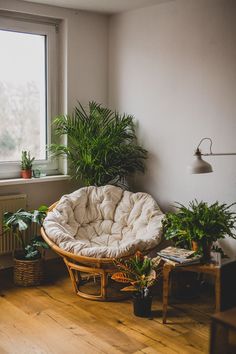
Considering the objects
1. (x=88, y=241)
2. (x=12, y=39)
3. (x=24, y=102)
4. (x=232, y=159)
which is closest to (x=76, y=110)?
(x=24, y=102)

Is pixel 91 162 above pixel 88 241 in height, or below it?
above

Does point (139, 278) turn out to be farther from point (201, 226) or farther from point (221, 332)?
point (221, 332)

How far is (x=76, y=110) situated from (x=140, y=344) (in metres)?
2.45

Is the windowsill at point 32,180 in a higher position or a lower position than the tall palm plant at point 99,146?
lower

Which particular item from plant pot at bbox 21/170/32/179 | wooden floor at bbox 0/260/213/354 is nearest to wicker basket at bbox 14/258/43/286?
wooden floor at bbox 0/260/213/354

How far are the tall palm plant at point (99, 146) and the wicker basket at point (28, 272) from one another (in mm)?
927

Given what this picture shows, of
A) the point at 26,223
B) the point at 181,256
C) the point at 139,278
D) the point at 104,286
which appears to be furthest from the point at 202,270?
the point at 26,223

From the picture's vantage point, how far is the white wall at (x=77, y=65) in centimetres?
465

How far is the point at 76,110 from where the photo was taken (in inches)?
189

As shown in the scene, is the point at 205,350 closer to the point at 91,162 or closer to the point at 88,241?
the point at 88,241

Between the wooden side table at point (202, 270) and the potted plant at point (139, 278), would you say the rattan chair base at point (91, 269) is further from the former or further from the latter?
the wooden side table at point (202, 270)

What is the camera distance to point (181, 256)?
3.42 metres

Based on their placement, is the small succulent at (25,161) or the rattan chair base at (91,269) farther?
the small succulent at (25,161)

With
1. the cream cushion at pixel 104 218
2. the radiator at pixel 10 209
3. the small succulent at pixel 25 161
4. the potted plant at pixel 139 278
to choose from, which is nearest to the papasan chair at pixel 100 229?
the cream cushion at pixel 104 218
